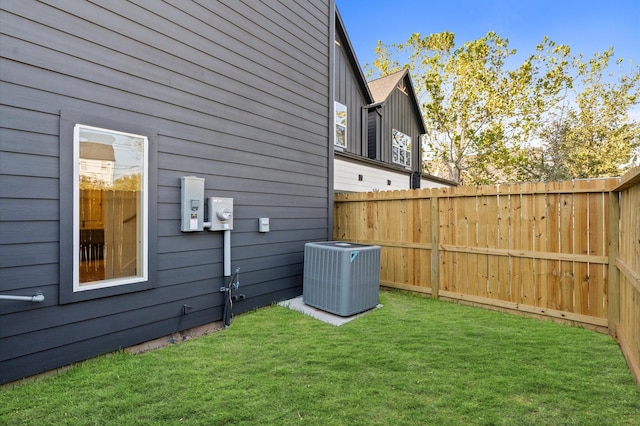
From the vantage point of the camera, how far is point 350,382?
2.56 meters

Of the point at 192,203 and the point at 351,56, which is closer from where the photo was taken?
the point at 192,203

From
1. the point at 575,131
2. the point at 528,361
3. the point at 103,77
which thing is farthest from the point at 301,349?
the point at 575,131

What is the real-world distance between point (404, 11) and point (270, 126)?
18653 mm

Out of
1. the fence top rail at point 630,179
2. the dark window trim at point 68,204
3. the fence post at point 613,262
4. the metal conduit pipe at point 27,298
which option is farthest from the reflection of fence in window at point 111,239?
the fence post at point 613,262

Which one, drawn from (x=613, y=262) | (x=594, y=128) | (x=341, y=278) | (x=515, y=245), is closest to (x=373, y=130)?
(x=515, y=245)

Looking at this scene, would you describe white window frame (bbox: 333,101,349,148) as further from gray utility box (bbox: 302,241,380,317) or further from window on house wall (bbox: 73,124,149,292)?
window on house wall (bbox: 73,124,149,292)

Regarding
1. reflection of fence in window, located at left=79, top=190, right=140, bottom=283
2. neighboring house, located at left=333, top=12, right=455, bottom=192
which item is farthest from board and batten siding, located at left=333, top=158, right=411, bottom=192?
reflection of fence in window, located at left=79, top=190, right=140, bottom=283

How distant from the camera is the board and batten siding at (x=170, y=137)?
248 centimetres

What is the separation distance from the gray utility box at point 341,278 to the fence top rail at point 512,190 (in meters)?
1.36

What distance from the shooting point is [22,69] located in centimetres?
247

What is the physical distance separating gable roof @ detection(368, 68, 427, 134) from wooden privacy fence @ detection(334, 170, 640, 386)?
7.03 metres

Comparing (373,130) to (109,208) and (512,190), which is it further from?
(109,208)

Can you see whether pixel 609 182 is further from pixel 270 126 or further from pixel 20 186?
pixel 20 186

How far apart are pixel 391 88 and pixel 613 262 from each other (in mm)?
10030
